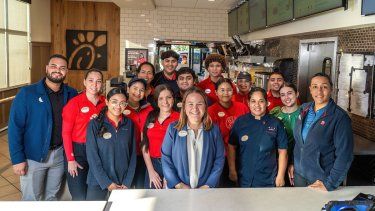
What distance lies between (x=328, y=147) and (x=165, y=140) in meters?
1.06

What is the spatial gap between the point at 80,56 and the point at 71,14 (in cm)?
111

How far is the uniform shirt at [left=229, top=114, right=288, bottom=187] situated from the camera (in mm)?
2484

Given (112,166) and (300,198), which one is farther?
(112,166)

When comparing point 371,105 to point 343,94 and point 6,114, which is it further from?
point 6,114

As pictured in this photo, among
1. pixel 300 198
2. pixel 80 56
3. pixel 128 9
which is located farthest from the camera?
pixel 80 56

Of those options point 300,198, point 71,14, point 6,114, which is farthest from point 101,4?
point 300,198

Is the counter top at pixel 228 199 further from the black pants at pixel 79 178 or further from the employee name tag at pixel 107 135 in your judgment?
the black pants at pixel 79 178

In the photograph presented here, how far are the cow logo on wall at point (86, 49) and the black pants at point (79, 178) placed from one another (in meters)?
7.00

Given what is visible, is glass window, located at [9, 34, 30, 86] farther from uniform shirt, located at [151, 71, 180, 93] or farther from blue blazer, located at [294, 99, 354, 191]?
blue blazer, located at [294, 99, 354, 191]

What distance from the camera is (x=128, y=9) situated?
28.8 feet

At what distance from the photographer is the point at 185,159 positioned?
228 centimetres

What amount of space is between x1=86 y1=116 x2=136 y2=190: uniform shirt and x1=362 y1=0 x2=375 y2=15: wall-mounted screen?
216 cm

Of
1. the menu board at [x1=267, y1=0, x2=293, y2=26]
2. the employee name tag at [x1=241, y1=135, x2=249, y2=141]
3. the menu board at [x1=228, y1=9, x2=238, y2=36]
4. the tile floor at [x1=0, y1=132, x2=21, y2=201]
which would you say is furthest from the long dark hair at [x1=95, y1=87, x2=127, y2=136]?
the menu board at [x1=228, y1=9, x2=238, y2=36]

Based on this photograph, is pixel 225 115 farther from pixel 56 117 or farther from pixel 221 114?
pixel 56 117
